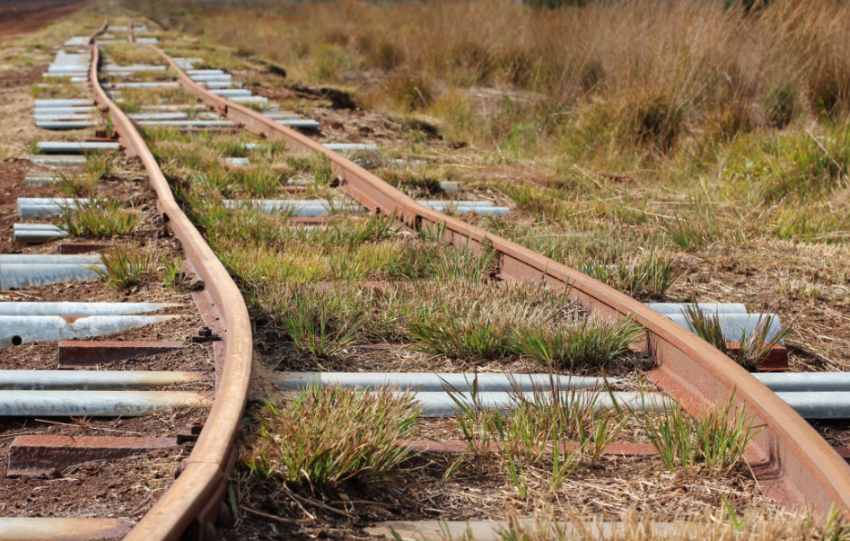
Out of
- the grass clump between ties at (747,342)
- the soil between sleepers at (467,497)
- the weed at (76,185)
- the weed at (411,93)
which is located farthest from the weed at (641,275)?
the weed at (411,93)

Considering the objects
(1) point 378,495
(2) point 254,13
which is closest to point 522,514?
(1) point 378,495

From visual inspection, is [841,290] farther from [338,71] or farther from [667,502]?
[338,71]

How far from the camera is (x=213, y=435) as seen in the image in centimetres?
176

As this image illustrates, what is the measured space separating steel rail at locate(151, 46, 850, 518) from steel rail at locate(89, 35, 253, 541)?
1179 mm

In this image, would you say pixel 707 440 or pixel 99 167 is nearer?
pixel 707 440

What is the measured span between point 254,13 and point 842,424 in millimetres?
25563

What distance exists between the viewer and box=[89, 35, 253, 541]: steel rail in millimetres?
1438

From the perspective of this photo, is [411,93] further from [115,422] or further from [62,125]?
[115,422]

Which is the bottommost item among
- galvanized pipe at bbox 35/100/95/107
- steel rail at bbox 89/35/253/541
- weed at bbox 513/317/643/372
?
galvanized pipe at bbox 35/100/95/107

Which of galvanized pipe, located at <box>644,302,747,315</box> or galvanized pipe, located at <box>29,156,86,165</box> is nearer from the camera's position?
galvanized pipe, located at <box>644,302,747,315</box>

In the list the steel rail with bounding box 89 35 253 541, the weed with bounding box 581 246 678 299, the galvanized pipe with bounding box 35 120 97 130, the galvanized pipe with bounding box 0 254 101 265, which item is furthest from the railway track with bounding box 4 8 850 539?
the galvanized pipe with bounding box 35 120 97 130

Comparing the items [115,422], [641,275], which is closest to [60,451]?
[115,422]

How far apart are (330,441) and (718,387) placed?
1114 mm

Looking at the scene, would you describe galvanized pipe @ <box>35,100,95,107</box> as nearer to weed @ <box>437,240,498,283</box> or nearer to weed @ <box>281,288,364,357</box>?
weed @ <box>437,240,498,283</box>
